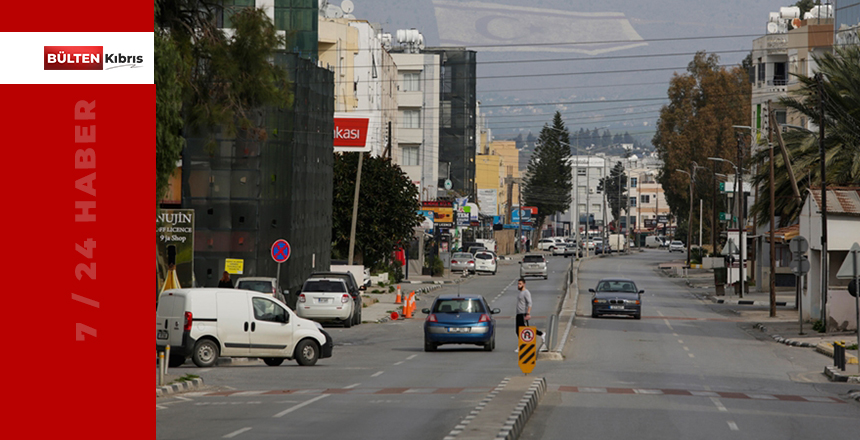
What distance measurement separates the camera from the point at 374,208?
57.5m


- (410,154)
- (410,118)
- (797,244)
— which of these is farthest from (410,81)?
(797,244)

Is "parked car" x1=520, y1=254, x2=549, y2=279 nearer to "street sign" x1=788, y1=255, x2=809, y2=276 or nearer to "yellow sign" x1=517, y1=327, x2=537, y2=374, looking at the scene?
"street sign" x1=788, y1=255, x2=809, y2=276

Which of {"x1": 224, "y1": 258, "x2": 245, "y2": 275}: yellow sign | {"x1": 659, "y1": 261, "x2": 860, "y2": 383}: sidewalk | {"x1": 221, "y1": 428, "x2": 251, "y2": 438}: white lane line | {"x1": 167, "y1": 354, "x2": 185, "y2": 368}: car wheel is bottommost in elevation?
{"x1": 659, "y1": 261, "x2": 860, "y2": 383}: sidewalk

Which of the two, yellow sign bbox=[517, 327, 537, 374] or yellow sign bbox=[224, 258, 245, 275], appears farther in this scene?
yellow sign bbox=[224, 258, 245, 275]

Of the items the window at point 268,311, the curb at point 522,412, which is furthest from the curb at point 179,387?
the curb at point 522,412

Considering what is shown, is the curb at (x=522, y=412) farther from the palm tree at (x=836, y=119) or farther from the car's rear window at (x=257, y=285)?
the palm tree at (x=836, y=119)

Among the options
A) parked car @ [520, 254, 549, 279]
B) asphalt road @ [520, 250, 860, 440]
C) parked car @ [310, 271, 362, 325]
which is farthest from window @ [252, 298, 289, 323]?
parked car @ [520, 254, 549, 279]

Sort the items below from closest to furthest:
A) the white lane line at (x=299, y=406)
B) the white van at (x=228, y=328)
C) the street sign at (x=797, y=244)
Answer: the white lane line at (x=299, y=406) → the white van at (x=228, y=328) → the street sign at (x=797, y=244)

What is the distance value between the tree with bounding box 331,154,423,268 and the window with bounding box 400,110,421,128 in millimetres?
43786

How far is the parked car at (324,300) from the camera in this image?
37.1 metres

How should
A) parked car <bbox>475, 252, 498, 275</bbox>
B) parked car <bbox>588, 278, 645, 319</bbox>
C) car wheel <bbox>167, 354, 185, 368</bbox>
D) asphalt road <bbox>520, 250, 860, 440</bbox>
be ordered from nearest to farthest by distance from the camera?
asphalt road <bbox>520, 250, 860, 440</bbox>, car wheel <bbox>167, 354, 185, 368</bbox>, parked car <bbox>588, 278, 645, 319</bbox>, parked car <bbox>475, 252, 498, 275</bbox>

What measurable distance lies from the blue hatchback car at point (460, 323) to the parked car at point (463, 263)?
171 ft

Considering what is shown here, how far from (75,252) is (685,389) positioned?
1374 cm

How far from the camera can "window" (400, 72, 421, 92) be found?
106369 mm
